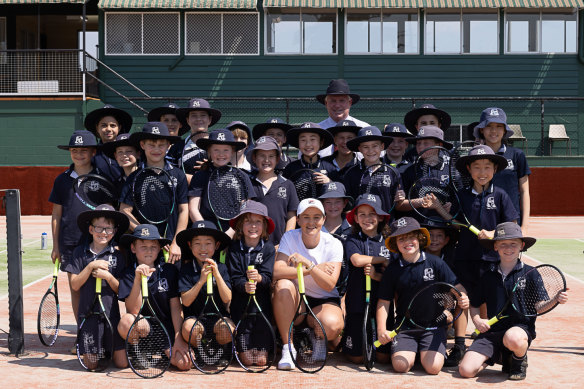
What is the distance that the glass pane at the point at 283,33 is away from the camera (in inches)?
1100

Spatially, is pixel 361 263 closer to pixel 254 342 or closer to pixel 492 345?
pixel 254 342

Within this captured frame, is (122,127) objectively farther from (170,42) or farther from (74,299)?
(170,42)

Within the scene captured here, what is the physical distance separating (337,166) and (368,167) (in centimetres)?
73

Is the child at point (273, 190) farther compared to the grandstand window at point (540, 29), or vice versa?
the grandstand window at point (540, 29)

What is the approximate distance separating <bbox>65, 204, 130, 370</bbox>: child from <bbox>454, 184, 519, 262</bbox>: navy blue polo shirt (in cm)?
334

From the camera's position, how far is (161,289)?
23.6 ft

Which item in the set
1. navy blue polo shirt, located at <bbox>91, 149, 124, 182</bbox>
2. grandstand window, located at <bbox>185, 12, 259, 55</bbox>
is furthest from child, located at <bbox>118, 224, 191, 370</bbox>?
grandstand window, located at <bbox>185, 12, 259, 55</bbox>

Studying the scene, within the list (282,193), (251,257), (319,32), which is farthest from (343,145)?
(319,32)

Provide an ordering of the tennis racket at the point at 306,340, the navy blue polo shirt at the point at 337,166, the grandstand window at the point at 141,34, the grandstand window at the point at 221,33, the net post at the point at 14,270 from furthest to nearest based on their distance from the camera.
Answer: the grandstand window at the point at 141,34 → the grandstand window at the point at 221,33 → the navy blue polo shirt at the point at 337,166 → the net post at the point at 14,270 → the tennis racket at the point at 306,340

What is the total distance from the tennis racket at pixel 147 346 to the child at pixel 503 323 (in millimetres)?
2674

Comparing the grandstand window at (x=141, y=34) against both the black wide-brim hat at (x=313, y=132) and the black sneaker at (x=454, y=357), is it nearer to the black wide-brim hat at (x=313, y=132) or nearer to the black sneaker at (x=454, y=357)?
the black wide-brim hat at (x=313, y=132)

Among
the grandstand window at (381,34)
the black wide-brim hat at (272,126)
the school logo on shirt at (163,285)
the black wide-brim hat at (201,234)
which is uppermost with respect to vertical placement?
the grandstand window at (381,34)

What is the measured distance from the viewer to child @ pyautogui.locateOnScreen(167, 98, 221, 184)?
880cm

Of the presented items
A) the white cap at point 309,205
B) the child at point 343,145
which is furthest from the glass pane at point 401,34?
the white cap at point 309,205
